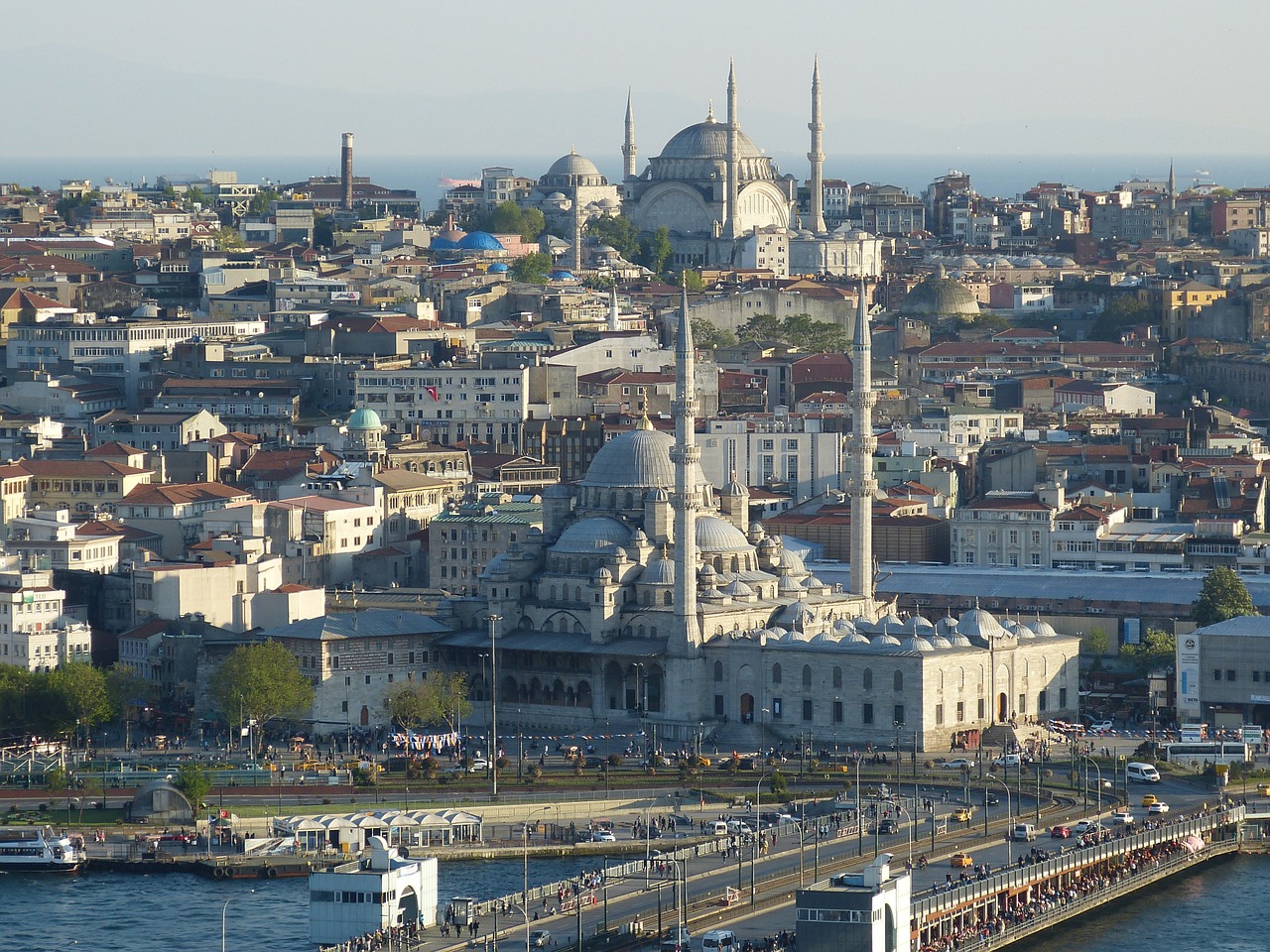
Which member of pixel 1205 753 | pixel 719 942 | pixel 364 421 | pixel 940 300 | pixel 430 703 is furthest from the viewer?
pixel 940 300

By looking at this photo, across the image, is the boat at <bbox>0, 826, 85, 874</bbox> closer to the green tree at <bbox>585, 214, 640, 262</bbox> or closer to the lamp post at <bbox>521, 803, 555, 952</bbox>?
the lamp post at <bbox>521, 803, 555, 952</bbox>

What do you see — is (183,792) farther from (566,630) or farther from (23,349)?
(23,349)

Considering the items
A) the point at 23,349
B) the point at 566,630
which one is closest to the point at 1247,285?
the point at 23,349

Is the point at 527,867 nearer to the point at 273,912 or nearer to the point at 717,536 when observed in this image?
the point at 273,912

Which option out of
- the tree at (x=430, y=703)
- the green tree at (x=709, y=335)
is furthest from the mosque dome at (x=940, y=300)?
the tree at (x=430, y=703)

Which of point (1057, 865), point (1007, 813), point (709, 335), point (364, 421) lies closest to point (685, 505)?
point (1007, 813)

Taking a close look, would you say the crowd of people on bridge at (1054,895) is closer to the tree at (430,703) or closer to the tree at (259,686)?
the tree at (430,703)
